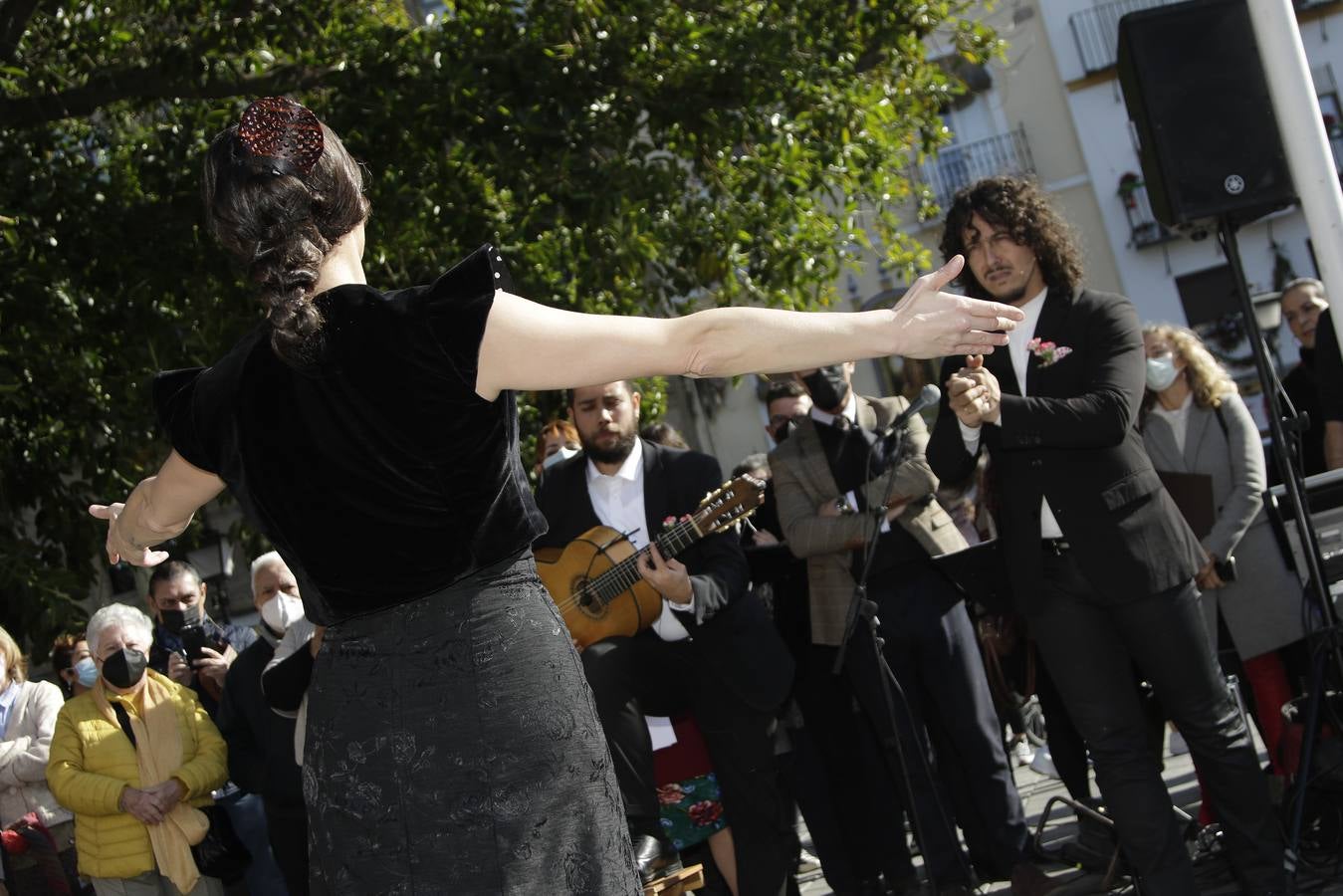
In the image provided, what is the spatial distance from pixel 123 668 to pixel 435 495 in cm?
450

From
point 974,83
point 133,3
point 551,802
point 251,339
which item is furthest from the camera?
point 974,83

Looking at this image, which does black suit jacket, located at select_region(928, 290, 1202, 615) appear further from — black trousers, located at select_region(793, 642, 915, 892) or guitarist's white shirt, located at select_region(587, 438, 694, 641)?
black trousers, located at select_region(793, 642, 915, 892)

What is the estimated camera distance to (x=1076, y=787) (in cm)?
624

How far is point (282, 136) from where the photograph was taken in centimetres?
244

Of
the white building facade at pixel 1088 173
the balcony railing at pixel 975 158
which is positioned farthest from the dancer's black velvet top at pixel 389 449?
the balcony railing at pixel 975 158

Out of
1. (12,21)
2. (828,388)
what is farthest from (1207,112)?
(12,21)

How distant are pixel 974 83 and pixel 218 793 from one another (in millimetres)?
21582

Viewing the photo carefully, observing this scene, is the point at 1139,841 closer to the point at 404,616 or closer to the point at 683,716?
the point at 683,716

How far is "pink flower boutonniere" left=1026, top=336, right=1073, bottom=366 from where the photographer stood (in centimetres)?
471

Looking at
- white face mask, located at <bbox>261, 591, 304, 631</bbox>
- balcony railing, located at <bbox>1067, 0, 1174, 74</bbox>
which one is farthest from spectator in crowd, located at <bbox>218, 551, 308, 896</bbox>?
balcony railing, located at <bbox>1067, 0, 1174, 74</bbox>

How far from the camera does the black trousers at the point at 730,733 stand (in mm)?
5391

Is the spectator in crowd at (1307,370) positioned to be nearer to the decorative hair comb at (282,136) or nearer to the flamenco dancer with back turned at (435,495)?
the flamenco dancer with back turned at (435,495)

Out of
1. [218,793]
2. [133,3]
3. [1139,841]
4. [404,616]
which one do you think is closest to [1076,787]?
[1139,841]

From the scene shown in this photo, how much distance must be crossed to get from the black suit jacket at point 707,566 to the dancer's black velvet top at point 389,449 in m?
2.83
